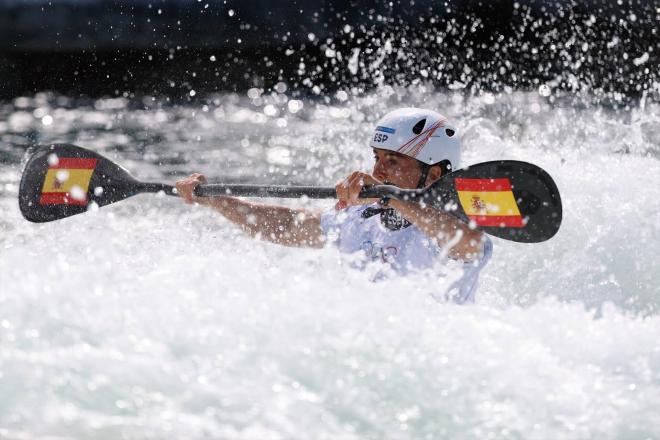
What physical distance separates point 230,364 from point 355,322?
0.61 m

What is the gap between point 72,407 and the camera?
300cm

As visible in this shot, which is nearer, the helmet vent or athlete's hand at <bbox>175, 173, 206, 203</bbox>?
the helmet vent

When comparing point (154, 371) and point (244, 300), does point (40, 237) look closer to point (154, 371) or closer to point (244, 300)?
point (244, 300)

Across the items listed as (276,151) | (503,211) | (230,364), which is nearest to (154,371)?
(230,364)

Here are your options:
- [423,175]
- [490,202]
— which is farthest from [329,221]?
[490,202]

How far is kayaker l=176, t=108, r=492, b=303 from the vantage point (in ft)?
12.8

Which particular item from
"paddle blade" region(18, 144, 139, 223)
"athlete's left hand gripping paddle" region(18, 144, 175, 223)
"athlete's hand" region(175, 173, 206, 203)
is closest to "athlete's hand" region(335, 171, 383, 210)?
"athlete's hand" region(175, 173, 206, 203)

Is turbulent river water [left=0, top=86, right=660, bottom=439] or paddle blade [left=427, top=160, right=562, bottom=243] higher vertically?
paddle blade [left=427, top=160, right=562, bottom=243]

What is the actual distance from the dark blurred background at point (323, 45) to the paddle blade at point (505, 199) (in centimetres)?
1452

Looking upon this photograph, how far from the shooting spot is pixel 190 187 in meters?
4.40

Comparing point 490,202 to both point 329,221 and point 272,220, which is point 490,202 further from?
point 272,220

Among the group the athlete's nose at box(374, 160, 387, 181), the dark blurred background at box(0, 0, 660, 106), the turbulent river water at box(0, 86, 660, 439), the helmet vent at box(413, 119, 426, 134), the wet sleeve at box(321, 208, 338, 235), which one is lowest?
the turbulent river water at box(0, 86, 660, 439)

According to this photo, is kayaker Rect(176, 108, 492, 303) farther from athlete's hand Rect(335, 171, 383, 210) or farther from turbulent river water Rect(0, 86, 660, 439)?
turbulent river water Rect(0, 86, 660, 439)

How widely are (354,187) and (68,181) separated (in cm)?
191
